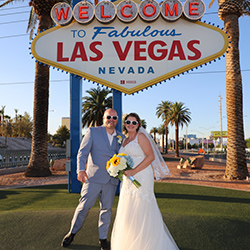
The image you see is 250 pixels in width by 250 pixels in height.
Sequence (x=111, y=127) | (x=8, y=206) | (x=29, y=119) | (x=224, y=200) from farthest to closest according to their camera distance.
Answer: (x=29, y=119) → (x=224, y=200) → (x=8, y=206) → (x=111, y=127)

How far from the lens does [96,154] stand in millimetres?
3684

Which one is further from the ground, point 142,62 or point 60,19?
point 60,19

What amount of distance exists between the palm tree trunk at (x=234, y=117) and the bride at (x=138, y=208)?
10183mm

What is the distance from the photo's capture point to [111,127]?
375cm

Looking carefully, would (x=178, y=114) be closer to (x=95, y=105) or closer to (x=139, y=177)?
(x=95, y=105)

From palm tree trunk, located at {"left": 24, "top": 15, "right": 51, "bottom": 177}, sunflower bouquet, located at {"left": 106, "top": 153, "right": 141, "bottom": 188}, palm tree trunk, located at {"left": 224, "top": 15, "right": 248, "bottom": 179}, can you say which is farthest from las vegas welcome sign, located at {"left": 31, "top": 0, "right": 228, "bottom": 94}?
palm tree trunk, located at {"left": 24, "top": 15, "right": 51, "bottom": 177}

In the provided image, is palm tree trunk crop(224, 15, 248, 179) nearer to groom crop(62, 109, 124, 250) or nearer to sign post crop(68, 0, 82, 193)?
sign post crop(68, 0, 82, 193)

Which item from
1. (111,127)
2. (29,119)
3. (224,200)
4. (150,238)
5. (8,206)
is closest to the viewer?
(150,238)

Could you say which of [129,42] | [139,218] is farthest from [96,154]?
[129,42]

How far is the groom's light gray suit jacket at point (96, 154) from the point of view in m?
3.62

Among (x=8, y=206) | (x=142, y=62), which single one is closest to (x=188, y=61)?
(x=142, y=62)

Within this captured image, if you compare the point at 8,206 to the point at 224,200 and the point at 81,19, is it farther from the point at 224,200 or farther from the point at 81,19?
the point at 224,200

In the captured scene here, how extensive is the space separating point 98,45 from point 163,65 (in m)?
2.05

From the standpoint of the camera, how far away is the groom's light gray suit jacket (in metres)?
3.62
